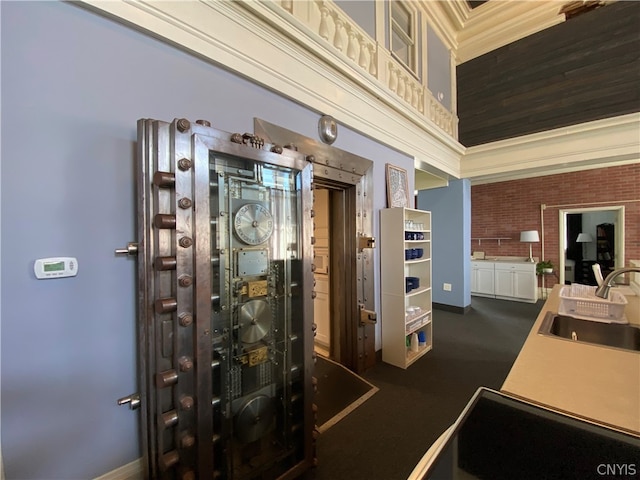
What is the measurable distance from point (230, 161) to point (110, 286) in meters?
0.80

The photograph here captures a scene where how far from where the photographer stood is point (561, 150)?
151 inches

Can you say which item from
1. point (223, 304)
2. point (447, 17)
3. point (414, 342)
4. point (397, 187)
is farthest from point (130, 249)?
point (447, 17)

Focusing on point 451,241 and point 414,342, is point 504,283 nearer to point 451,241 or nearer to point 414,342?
point 451,241

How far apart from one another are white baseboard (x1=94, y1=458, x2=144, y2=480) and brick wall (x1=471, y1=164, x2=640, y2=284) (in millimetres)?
7308

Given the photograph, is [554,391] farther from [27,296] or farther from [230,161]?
[27,296]

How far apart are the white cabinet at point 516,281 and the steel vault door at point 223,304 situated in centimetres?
579

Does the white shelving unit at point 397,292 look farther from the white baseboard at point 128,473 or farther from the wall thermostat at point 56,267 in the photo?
the wall thermostat at point 56,267

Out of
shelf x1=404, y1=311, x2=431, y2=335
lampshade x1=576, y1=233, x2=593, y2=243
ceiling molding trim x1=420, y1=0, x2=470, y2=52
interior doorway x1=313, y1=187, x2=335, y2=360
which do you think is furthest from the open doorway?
lampshade x1=576, y1=233, x2=593, y2=243

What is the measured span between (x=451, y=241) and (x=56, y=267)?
5011 millimetres

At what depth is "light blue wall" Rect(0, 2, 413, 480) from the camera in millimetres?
1026

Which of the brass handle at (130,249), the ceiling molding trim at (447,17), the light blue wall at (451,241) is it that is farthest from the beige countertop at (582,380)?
the ceiling molding trim at (447,17)

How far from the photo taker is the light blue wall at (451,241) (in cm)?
465

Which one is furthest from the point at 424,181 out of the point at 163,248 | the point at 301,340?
the point at 163,248

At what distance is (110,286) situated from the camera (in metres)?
1.22
